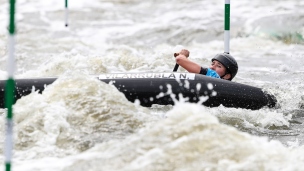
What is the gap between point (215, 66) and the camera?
297 inches

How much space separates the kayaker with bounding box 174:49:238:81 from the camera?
7.33 m

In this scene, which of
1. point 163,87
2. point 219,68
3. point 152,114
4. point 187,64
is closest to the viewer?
point 152,114

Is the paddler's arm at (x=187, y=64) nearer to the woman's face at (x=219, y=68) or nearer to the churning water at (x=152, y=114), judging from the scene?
the woman's face at (x=219, y=68)

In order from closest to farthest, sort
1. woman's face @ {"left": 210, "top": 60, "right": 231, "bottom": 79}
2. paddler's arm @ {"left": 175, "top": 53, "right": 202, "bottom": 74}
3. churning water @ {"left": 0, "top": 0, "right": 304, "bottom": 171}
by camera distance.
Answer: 1. churning water @ {"left": 0, "top": 0, "right": 304, "bottom": 171}
2. paddler's arm @ {"left": 175, "top": 53, "right": 202, "bottom": 74}
3. woman's face @ {"left": 210, "top": 60, "right": 231, "bottom": 79}

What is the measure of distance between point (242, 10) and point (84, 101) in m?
11.5

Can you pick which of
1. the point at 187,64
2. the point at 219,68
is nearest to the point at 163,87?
the point at 187,64

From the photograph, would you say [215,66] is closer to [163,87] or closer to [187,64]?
[187,64]

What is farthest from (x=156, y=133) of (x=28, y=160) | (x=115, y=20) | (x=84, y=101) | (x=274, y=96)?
(x=115, y=20)

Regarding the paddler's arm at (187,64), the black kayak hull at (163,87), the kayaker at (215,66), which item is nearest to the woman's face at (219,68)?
the kayaker at (215,66)

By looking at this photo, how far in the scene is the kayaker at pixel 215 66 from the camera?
733 cm

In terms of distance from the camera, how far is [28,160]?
5316 millimetres

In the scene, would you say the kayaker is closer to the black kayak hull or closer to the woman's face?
the woman's face

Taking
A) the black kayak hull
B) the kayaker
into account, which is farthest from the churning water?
the kayaker

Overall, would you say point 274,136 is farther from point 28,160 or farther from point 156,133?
point 28,160
